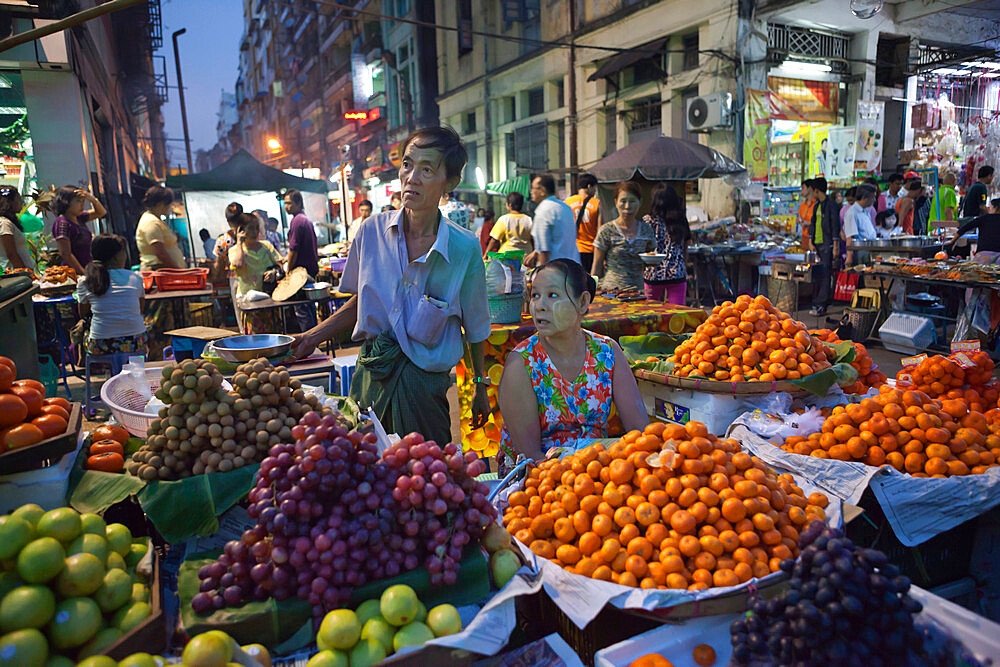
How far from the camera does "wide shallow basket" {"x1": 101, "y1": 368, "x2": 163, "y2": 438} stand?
219cm

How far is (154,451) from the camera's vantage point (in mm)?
1821

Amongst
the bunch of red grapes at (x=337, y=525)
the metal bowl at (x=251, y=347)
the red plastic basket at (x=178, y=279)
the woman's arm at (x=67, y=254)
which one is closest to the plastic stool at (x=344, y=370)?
the metal bowl at (x=251, y=347)

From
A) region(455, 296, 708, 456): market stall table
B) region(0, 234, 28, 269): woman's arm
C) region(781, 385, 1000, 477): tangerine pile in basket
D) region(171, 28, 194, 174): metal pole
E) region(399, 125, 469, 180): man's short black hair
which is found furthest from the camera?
region(171, 28, 194, 174): metal pole

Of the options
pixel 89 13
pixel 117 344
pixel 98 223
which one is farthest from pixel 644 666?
pixel 98 223

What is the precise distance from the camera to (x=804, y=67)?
1501cm

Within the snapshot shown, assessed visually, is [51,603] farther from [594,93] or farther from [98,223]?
[594,93]

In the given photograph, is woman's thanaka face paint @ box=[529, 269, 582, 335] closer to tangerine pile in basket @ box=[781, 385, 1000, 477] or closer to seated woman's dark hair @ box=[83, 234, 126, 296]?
tangerine pile in basket @ box=[781, 385, 1000, 477]

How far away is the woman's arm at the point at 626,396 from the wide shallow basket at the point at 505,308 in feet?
4.64

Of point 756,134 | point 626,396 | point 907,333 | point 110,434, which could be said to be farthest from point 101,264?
point 756,134

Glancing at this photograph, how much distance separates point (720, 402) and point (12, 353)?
159 inches

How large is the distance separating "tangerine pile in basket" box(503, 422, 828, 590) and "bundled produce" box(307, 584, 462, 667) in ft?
1.60

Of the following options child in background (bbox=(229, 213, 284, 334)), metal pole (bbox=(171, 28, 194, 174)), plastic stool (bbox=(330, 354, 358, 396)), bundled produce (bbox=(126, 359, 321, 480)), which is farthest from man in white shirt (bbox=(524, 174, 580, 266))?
metal pole (bbox=(171, 28, 194, 174))

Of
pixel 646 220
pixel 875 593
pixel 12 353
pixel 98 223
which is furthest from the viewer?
pixel 98 223

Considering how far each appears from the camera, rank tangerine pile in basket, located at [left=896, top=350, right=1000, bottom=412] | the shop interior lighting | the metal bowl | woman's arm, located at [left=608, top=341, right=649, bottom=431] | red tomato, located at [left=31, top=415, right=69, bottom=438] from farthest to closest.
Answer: the shop interior lighting, tangerine pile in basket, located at [left=896, top=350, right=1000, bottom=412], woman's arm, located at [left=608, top=341, right=649, bottom=431], the metal bowl, red tomato, located at [left=31, top=415, right=69, bottom=438]
